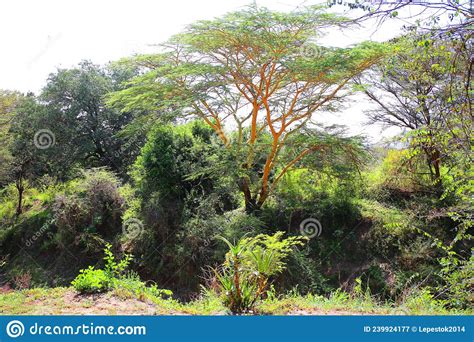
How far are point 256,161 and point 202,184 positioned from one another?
1776 millimetres

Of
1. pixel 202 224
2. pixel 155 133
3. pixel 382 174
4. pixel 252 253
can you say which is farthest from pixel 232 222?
pixel 252 253

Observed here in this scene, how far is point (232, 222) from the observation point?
1002cm

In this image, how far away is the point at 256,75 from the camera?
10609 mm

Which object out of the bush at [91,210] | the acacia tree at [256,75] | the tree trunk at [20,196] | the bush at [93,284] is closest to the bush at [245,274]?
the bush at [93,284]

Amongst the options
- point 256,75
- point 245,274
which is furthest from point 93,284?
point 256,75

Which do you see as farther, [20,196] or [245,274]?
[20,196]

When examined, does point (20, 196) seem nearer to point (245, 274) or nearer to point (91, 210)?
point (91, 210)

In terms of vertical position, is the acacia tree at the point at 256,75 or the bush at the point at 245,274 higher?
the acacia tree at the point at 256,75

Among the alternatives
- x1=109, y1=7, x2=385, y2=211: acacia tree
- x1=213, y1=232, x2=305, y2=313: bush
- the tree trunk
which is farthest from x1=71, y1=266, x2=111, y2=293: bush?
the tree trunk

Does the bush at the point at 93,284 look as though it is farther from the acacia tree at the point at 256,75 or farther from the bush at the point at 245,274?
the acacia tree at the point at 256,75

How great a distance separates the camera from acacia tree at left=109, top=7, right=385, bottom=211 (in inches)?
368

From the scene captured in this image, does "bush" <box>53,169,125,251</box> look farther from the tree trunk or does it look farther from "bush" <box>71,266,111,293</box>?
"bush" <box>71,266,111,293</box>

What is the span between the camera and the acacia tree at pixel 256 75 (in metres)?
9.34

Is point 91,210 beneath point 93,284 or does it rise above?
above
